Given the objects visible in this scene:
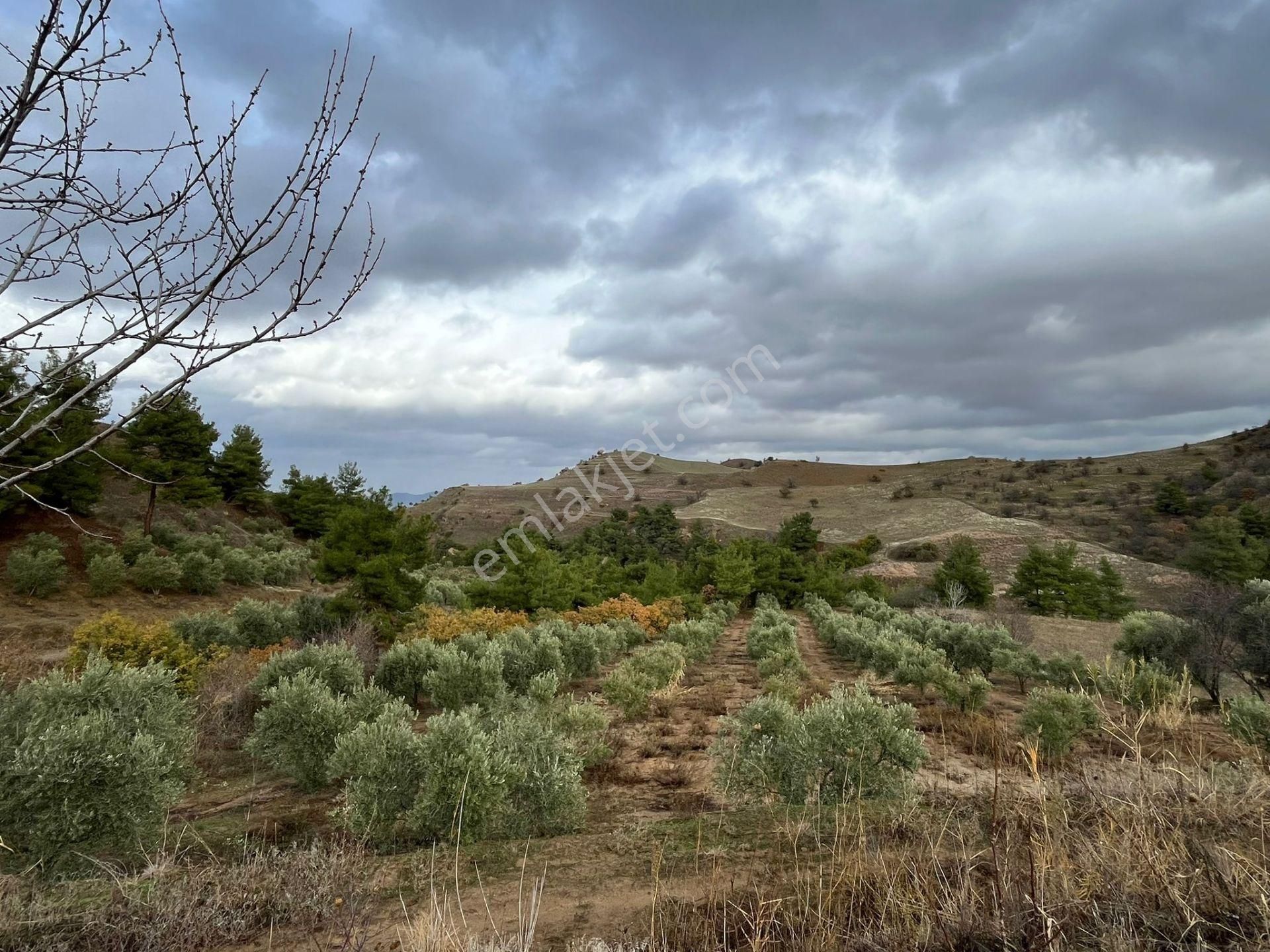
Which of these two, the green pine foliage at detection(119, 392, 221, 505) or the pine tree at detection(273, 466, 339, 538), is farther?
the pine tree at detection(273, 466, 339, 538)

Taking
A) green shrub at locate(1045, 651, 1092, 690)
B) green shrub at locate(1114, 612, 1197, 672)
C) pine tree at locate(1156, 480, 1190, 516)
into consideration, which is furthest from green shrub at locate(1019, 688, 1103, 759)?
pine tree at locate(1156, 480, 1190, 516)

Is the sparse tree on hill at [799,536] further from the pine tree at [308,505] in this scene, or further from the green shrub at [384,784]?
the green shrub at [384,784]

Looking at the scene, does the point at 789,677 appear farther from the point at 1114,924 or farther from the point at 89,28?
the point at 89,28

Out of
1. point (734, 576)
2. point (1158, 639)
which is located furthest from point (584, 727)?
point (734, 576)

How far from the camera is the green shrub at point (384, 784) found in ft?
18.6

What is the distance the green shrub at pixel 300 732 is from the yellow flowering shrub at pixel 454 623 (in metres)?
6.83

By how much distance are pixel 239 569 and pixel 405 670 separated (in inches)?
691

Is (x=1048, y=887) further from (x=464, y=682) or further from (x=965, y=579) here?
(x=965, y=579)

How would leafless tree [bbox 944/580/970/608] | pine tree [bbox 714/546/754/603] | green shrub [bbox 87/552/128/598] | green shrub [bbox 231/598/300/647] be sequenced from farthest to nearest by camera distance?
pine tree [bbox 714/546/754/603] → leafless tree [bbox 944/580/970/608] → green shrub [bbox 87/552/128/598] → green shrub [bbox 231/598/300/647]

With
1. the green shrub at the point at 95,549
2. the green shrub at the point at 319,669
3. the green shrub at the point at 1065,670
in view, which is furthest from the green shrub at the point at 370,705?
the green shrub at the point at 95,549

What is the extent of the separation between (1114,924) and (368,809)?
5.75m

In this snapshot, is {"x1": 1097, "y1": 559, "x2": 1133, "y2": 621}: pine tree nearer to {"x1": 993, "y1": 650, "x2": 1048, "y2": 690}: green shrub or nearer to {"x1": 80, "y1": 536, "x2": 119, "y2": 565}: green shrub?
{"x1": 993, "y1": 650, "x2": 1048, "y2": 690}: green shrub

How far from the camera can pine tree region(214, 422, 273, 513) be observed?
37438 millimetres

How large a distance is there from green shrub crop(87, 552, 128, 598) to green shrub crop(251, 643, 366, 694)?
14.1m
